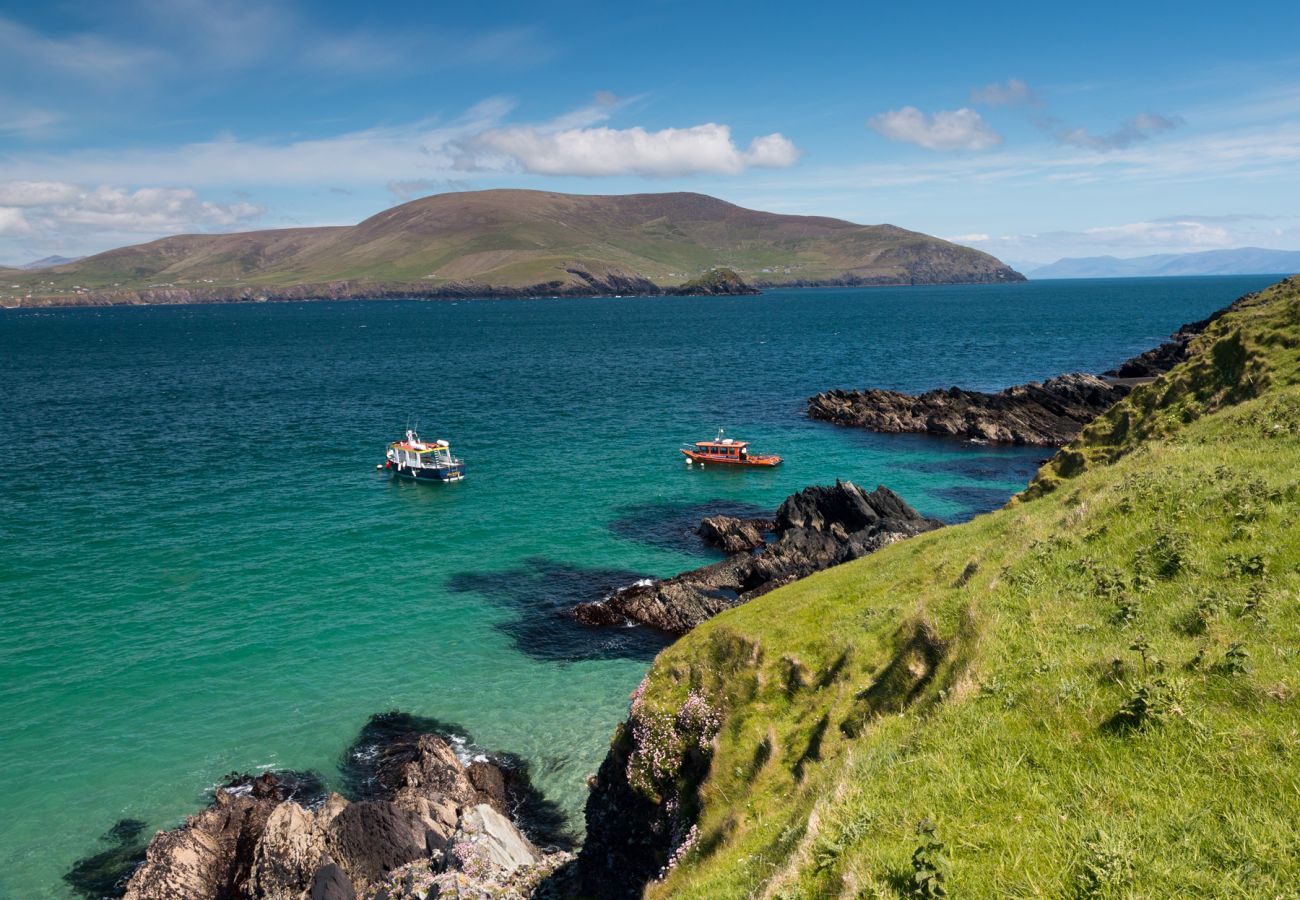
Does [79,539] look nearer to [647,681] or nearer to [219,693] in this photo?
[219,693]

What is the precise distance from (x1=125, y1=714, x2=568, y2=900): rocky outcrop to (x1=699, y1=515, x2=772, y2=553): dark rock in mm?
28396

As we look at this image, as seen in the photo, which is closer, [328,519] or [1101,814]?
[1101,814]

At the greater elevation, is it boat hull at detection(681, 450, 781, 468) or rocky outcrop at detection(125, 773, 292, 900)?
boat hull at detection(681, 450, 781, 468)

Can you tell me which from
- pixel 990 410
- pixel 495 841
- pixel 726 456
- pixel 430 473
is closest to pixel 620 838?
pixel 495 841

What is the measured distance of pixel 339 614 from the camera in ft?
141

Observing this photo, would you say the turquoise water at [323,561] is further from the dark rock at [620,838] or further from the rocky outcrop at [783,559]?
the dark rock at [620,838]

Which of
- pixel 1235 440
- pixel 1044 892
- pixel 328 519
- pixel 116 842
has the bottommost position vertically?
pixel 116 842

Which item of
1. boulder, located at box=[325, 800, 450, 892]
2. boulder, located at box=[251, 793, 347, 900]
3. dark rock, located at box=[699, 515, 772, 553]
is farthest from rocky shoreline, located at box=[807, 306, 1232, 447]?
boulder, located at box=[251, 793, 347, 900]

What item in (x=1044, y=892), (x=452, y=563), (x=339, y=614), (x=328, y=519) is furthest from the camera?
(x=328, y=519)

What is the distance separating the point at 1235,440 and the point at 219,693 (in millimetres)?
41189

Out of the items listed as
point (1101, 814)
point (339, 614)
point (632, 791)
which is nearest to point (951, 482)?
point (339, 614)

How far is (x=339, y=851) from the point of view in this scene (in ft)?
75.7

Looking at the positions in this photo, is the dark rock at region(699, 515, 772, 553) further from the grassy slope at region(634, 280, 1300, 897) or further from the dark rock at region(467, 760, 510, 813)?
the grassy slope at region(634, 280, 1300, 897)

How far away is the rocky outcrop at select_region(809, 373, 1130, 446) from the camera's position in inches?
3253
